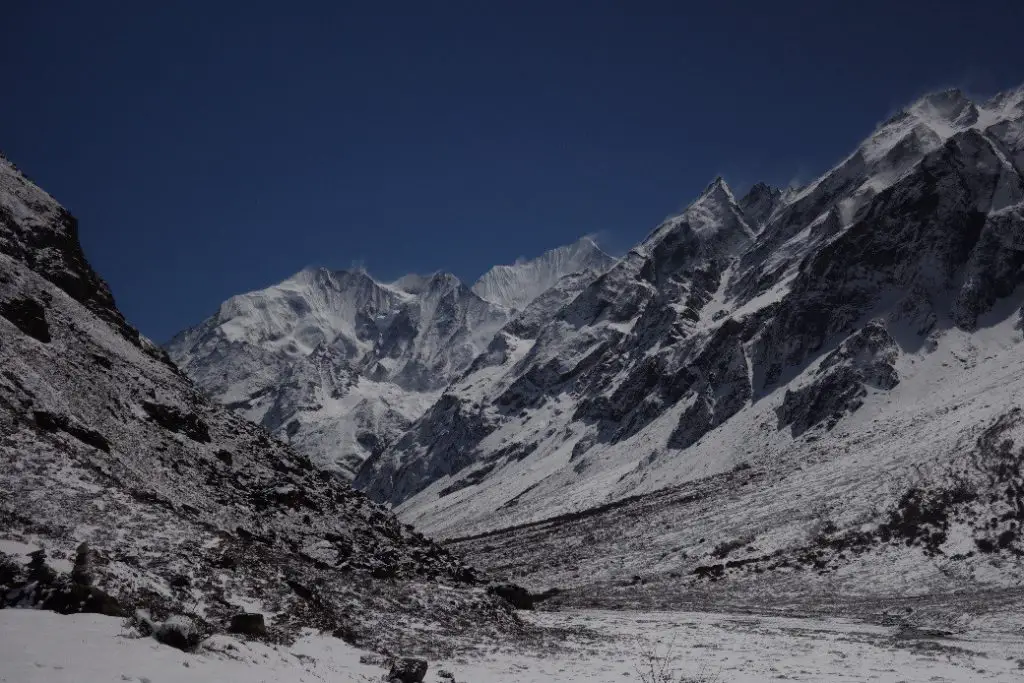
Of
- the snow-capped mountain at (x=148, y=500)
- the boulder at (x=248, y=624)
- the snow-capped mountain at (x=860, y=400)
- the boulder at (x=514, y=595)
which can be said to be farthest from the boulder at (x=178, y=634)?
the snow-capped mountain at (x=860, y=400)

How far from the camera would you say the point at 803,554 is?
7275cm

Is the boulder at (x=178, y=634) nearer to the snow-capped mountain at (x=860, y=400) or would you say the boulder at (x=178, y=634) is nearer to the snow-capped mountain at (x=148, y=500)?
the snow-capped mountain at (x=148, y=500)

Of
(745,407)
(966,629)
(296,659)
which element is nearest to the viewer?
(296,659)

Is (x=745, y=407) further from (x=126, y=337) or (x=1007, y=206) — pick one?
(x=126, y=337)

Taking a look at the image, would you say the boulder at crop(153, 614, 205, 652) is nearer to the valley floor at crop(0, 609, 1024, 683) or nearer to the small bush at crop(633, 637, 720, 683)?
the valley floor at crop(0, 609, 1024, 683)

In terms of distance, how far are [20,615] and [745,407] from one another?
154890 mm

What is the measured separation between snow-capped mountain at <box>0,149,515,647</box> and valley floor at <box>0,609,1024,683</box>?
2170mm

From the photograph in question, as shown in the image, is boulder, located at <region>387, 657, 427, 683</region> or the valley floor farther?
boulder, located at <region>387, 657, 427, 683</region>

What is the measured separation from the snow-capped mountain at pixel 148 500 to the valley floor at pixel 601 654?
85.4 inches

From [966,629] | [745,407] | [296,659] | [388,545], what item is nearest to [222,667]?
[296,659]

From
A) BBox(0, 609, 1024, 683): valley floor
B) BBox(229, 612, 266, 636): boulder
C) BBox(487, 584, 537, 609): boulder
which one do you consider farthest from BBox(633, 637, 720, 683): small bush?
BBox(487, 584, 537, 609): boulder

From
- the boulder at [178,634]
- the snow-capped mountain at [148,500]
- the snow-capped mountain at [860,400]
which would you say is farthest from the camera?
the snow-capped mountain at [860,400]

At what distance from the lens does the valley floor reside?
14.0 meters

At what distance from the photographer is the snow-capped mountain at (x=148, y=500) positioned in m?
21.9
